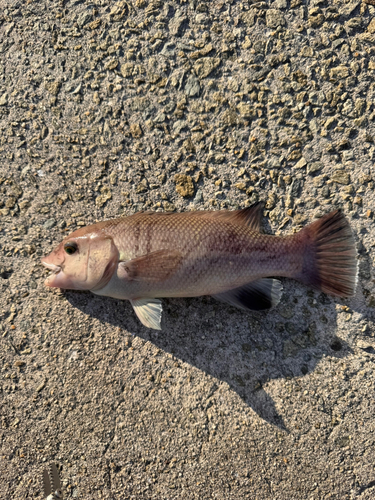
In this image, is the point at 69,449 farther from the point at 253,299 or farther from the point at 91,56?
the point at 91,56

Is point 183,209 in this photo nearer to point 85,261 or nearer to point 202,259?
point 202,259

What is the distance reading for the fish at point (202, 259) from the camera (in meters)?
2.14

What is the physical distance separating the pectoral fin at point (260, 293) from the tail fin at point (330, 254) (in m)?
0.16

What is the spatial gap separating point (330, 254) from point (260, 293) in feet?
1.60

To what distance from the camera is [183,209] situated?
247 cm

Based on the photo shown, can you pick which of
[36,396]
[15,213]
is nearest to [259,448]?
[36,396]

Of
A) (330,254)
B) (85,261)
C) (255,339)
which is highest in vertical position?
(85,261)

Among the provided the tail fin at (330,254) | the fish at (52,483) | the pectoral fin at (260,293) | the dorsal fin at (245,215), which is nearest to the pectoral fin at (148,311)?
the pectoral fin at (260,293)

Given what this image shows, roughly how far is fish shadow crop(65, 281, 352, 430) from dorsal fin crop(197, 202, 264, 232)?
1.49ft

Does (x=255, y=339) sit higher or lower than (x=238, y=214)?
lower

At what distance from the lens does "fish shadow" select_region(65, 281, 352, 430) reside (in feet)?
7.88

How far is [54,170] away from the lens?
2539mm

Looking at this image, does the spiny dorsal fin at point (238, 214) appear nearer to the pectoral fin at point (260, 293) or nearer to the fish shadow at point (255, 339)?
the pectoral fin at point (260, 293)

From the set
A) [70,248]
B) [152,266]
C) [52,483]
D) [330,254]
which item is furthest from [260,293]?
[52,483]
